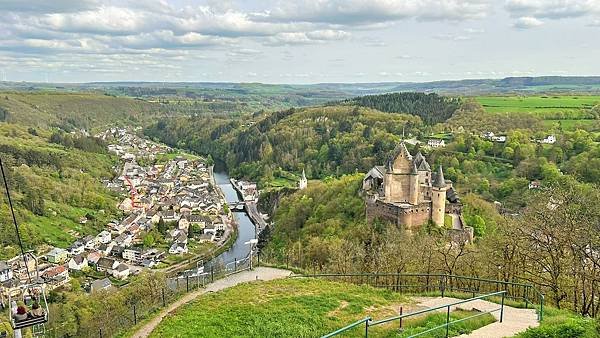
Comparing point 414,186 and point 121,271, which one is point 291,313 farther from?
point 121,271

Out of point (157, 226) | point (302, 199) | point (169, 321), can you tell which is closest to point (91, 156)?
point (157, 226)

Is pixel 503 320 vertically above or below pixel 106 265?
above

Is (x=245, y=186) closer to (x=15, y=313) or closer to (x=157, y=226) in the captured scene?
(x=157, y=226)

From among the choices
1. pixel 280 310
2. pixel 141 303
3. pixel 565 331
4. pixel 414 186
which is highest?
pixel 565 331

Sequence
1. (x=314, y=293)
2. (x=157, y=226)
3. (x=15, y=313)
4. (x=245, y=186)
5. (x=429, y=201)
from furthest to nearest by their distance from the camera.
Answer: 1. (x=245, y=186)
2. (x=157, y=226)
3. (x=429, y=201)
4. (x=314, y=293)
5. (x=15, y=313)

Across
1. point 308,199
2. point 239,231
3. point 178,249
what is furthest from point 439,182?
point 239,231

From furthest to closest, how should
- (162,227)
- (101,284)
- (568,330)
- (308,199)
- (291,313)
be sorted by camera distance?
1. (162,227)
2. (308,199)
3. (101,284)
4. (291,313)
5. (568,330)

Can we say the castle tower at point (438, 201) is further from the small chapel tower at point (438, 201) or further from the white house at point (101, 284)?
the white house at point (101, 284)
